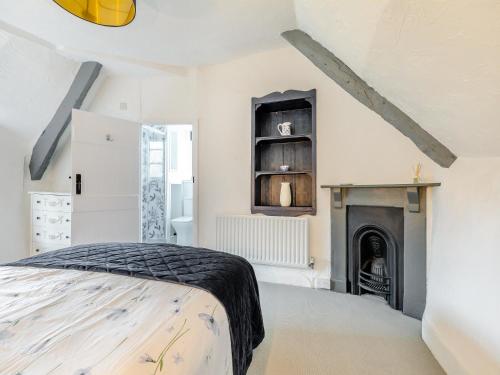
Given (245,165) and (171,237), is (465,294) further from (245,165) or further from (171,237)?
(171,237)

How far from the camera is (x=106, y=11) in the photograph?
5.14 feet

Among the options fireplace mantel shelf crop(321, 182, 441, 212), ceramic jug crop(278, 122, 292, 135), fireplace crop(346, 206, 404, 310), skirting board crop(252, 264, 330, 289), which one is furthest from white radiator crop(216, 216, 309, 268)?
ceramic jug crop(278, 122, 292, 135)

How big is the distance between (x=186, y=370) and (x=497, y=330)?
4.62 ft

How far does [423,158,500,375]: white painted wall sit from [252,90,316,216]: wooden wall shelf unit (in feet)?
4.10

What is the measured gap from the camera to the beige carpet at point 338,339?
1.52 metres

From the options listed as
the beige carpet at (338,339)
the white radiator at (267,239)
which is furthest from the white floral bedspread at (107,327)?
the white radiator at (267,239)

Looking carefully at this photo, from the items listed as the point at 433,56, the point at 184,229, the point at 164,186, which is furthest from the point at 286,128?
the point at 164,186

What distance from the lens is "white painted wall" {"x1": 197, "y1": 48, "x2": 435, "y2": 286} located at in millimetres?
2539

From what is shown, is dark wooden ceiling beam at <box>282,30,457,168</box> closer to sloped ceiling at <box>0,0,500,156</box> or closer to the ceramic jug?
sloped ceiling at <box>0,0,500,156</box>

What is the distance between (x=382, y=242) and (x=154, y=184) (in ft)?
12.5

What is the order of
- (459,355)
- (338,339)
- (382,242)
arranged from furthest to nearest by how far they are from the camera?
(382,242) → (338,339) → (459,355)

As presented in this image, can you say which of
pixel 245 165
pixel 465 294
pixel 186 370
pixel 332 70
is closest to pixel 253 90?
pixel 245 165

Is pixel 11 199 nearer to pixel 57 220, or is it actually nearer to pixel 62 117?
pixel 57 220

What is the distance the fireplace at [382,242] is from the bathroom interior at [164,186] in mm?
2648
